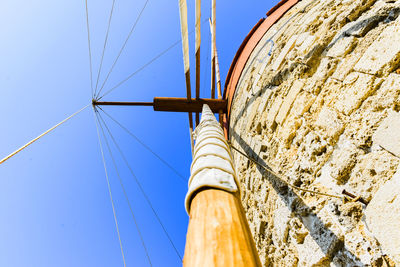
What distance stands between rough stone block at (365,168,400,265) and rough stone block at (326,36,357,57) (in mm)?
1031

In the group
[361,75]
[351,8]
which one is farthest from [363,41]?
[351,8]

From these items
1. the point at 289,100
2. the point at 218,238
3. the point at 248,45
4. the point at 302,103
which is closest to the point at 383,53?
the point at 302,103

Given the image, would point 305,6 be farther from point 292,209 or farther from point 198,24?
point 292,209

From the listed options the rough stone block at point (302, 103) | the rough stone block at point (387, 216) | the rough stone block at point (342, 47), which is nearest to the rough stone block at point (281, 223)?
the rough stone block at point (387, 216)

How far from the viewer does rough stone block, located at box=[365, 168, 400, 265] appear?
1043 mm

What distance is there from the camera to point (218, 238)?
607mm

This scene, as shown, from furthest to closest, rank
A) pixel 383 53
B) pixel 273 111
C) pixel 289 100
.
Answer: pixel 273 111 → pixel 289 100 → pixel 383 53

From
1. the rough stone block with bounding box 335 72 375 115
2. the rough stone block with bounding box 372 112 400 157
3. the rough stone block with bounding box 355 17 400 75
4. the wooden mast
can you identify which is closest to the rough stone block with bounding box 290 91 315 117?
the rough stone block with bounding box 335 72 375 115

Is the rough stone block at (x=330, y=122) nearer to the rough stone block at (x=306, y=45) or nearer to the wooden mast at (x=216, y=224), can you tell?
the rough stone block at (x=306, y=45)

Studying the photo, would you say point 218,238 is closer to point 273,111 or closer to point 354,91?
point 354,91

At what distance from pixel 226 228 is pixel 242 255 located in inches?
3.8

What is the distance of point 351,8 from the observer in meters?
1.83

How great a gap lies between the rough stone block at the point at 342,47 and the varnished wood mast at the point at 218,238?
1.62 m

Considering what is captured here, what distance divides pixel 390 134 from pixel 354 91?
420 mm
